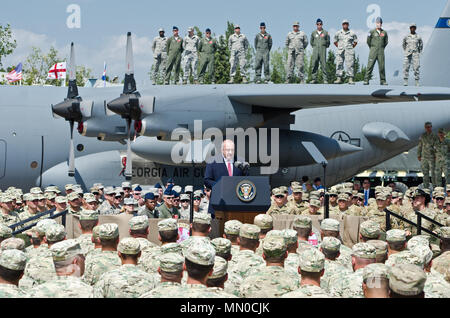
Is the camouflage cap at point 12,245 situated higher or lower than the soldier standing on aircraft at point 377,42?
lower

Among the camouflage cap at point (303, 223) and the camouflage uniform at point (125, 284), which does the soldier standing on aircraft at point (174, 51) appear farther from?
the camouflage uniform at point (125, 284)

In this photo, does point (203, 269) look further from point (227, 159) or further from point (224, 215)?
point (227, 159)

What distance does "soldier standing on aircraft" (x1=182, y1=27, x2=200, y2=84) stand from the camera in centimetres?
1788

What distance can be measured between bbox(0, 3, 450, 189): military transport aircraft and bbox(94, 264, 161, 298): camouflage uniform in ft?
29.4

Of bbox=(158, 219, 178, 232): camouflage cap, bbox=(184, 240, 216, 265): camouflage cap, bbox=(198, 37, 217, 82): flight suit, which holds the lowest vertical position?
bbox=(158, 219, 178, 232): camouflage cap

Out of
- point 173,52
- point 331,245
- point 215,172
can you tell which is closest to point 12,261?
point 331,245

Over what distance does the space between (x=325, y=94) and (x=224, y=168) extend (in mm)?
7216

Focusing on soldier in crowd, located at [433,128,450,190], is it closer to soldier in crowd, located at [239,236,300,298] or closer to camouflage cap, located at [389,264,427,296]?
soldier in crowd, located at [239,236,300,298]

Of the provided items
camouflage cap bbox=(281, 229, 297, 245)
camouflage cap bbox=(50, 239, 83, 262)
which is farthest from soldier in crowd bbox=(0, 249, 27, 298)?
camouflage cap bbox=(281, 229, 297, 245)

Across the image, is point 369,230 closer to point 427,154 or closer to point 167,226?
point 167,226

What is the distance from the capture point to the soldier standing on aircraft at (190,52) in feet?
58.6

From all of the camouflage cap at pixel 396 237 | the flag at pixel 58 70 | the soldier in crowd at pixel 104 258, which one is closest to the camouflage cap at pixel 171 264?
the soldier in crowd at pixel 104 258

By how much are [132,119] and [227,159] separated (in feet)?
17.5

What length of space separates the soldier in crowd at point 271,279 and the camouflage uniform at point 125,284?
2.72ft
